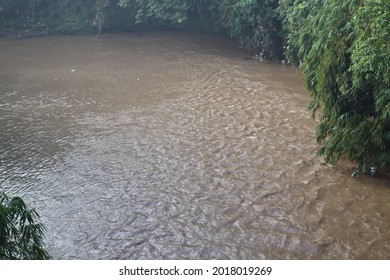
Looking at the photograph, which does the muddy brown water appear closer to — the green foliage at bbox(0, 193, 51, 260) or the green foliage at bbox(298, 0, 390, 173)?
the green foliage at bbox(298, 0, 390, 173)

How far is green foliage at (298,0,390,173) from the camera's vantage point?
6730 millimetres

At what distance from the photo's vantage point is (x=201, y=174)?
25.3ft

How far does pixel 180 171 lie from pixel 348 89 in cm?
293

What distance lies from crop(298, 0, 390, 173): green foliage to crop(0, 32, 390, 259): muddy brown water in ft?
1.71

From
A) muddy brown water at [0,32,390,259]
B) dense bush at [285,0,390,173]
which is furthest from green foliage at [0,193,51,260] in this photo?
dense bush at [285,0,390,173]

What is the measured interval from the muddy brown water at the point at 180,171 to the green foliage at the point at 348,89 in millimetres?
521

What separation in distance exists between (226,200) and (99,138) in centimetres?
341

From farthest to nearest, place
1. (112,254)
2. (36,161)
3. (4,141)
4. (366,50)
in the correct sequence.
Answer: (4,141)
(36,161)
(366,50)
(112,254)

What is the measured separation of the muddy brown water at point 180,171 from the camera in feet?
19.6

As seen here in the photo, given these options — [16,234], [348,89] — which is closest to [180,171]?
[348,89]

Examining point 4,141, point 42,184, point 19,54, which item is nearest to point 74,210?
point 42,184

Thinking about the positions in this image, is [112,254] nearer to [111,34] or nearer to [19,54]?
[19,54]

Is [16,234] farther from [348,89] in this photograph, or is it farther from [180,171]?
[348,89]

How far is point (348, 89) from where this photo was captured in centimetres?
732
